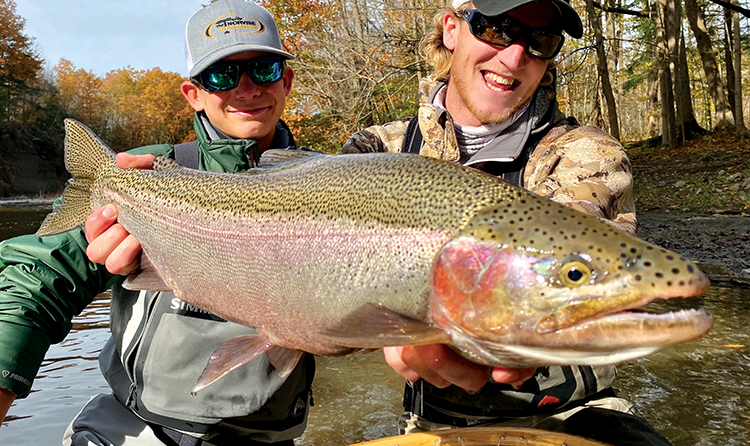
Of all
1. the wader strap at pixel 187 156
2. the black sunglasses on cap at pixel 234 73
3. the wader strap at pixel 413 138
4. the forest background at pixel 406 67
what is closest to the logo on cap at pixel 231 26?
the black sunglasses on cap at pixel 234 73

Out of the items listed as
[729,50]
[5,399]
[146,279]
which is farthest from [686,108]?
[5,399]

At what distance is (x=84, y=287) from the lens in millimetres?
2750

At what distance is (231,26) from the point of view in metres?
3.17

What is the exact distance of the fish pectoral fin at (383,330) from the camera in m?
1.66

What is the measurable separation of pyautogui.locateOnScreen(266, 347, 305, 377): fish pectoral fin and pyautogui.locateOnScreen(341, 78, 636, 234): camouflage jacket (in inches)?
52.1

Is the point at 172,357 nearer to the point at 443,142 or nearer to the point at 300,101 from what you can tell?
the point at 443,142

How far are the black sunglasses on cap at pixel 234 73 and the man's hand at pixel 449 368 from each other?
189 cm

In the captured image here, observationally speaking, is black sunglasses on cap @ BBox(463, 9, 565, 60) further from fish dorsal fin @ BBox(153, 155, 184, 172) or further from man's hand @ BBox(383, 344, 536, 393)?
man's hand @ BBox(383, 344, 536, 393)

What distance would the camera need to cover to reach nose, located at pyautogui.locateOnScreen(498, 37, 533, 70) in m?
3.17

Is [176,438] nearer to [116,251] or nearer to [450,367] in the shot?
[116,251]

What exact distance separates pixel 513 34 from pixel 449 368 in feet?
6.85

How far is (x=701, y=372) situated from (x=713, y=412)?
3.13ft

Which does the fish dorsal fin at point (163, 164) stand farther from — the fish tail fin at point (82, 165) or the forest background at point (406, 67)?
the forest background at point (406, 67)

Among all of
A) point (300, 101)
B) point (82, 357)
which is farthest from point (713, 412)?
point (300, 101)
